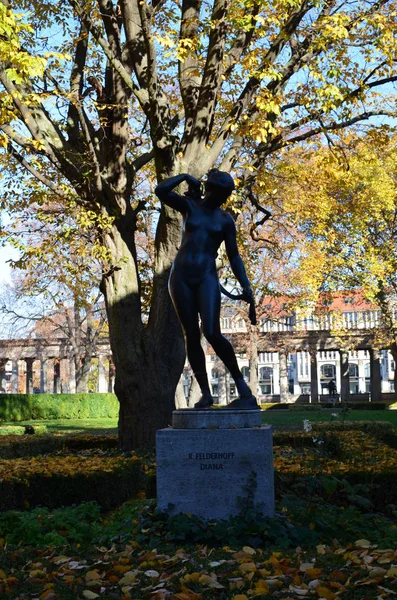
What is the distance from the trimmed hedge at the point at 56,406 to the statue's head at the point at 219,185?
2931 centimetres

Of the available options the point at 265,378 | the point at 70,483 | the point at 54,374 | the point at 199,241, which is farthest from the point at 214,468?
the point at 265,378

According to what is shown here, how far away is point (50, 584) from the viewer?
14.3ft

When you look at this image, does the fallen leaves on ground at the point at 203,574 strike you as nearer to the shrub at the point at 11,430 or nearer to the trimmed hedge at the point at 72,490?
the trimmed hedge at the point at 72,490

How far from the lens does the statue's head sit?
6.59m

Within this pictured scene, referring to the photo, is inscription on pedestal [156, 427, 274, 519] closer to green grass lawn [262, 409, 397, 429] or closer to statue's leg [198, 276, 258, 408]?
statue's leg [198, 276, 258, 408]

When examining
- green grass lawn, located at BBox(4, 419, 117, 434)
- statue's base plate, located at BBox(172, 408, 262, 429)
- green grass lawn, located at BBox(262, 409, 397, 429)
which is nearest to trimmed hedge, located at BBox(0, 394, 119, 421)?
green grass lawn, located at BBox(4, 419, 117, 434)

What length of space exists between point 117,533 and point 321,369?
268 feet

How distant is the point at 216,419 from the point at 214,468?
1.29ft

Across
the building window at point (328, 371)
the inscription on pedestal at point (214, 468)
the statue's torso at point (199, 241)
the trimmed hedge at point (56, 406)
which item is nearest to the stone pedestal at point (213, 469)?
the inscription on pedestal at point (214, 468)

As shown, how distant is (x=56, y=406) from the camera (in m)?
36.7

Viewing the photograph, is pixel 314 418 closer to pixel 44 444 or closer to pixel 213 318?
pixel 44 444

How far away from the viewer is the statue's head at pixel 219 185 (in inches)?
259

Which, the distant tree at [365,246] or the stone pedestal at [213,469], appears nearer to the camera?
the stone pedestal at [213,469]

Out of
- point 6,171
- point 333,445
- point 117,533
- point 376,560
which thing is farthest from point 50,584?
point 6,171
